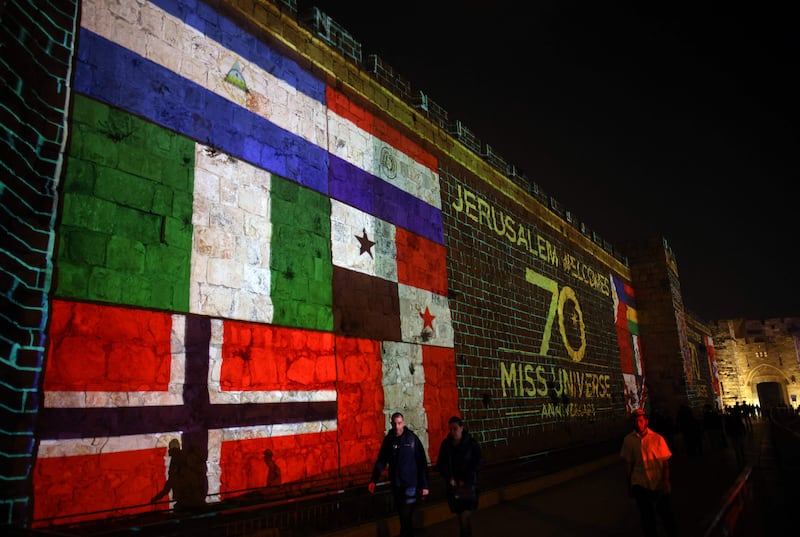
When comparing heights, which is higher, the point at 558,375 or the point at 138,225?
the point at 138,225

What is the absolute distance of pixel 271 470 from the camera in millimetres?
6480

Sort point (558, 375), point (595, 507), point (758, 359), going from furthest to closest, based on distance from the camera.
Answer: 1. point (758, 359)
2. point (558, 375)
3. point (595, 507)

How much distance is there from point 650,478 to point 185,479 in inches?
186

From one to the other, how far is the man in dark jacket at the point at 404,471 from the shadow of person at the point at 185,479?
182 cm

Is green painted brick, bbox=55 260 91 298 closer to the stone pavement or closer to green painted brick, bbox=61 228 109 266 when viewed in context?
green painted brick, bbox=61 228 109 266

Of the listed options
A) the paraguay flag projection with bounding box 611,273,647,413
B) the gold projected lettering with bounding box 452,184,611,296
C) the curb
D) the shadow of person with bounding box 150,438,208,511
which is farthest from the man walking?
the paraguay flag projection with bounding box 611,273,647,413

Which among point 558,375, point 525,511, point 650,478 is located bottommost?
point 525,511

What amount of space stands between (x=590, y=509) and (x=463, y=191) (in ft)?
24.3

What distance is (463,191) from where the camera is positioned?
12680mm

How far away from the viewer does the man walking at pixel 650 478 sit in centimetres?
527

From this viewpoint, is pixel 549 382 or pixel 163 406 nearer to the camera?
pixel 163 406

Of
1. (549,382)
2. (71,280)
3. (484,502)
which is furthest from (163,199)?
(549,382)

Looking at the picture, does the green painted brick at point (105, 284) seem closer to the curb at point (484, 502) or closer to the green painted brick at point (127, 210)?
the green painted brick at point (127, 210)

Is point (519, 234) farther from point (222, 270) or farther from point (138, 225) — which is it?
point (138, 225)
